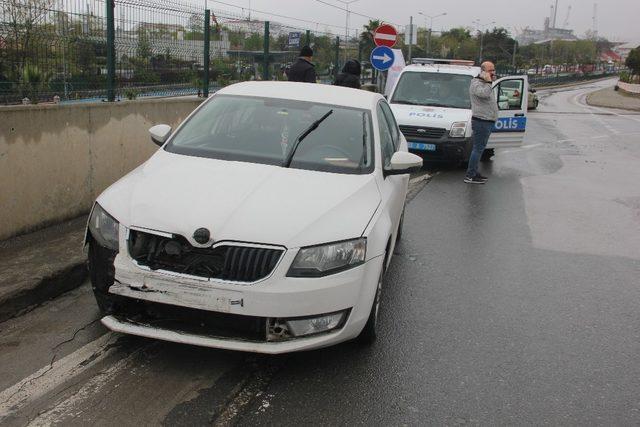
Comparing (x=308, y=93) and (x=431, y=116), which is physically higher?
(x=308, y=93)

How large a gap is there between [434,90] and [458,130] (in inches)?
64.0

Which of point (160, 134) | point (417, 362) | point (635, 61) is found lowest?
point (417, 362)

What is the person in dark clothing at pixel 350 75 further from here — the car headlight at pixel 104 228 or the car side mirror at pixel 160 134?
the car headlight at pixel 104 228

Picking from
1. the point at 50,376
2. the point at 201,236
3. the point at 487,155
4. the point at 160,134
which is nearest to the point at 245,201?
the point at 201,236

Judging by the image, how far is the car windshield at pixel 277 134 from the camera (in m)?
4.61

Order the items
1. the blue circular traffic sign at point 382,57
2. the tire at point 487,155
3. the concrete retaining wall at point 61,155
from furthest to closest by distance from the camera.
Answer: the blue circular traffic sign at point 382,57 < the tire at point 487,155 < the concrete retaining wall at point 61,155

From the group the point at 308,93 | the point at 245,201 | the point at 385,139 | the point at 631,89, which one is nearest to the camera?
the point at 245,201

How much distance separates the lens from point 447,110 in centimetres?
1173

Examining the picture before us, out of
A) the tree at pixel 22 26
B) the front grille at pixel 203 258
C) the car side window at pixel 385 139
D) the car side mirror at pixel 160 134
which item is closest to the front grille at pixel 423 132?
the car side window at pixel 385 139

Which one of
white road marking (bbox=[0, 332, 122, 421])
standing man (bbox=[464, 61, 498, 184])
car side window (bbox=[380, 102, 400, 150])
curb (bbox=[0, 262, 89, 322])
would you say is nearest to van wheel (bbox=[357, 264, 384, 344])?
white road marking (bbox=[0, 332, 122, 421])

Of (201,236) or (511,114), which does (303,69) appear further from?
(201,236)

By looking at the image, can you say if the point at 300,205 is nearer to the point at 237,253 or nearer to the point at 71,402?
the point at 237,253

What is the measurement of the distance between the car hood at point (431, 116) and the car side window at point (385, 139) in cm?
565

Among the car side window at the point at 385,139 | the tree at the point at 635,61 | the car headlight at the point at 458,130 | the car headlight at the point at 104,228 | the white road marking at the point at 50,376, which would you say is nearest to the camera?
the white road marking at the point at 50,376
